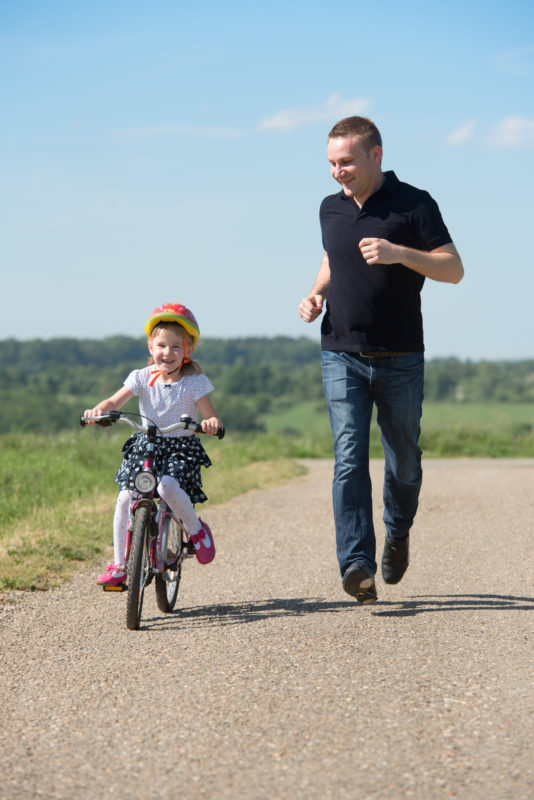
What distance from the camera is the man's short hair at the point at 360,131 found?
18.0 ft

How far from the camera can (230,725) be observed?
3564 mm

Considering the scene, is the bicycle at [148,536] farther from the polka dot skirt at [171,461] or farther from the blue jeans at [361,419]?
the blue jeans at [361,419]

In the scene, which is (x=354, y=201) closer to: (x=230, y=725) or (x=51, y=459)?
(x=230, y=725)

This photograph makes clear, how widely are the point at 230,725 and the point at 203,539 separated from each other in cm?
215

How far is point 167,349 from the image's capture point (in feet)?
18.4

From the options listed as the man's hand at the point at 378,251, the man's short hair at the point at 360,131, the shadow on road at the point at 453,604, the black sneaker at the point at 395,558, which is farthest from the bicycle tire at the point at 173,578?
the man's short hair at the point at 360,131

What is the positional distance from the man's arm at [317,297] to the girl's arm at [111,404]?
107 cm

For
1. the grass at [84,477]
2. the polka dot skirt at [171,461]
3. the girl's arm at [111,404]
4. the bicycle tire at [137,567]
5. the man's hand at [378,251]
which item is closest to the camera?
the bicycle tire at [137,567]

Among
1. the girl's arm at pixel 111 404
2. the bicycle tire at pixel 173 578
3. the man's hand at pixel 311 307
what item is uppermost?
the man's hand at pixel 311 307

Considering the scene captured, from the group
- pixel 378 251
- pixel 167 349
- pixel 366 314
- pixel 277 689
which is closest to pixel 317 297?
pixel 366 314

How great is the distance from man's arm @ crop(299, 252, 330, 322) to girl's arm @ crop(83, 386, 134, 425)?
107cm

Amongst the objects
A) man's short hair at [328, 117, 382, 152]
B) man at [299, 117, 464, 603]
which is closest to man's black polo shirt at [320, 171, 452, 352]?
man at [299, 117, 464, 603]

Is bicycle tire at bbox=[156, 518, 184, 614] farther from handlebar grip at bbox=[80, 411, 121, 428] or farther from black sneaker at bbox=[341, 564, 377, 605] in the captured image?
black sneaker at bbox=[341, 564, 377, 605]

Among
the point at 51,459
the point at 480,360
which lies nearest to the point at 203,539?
the point at 51,459
